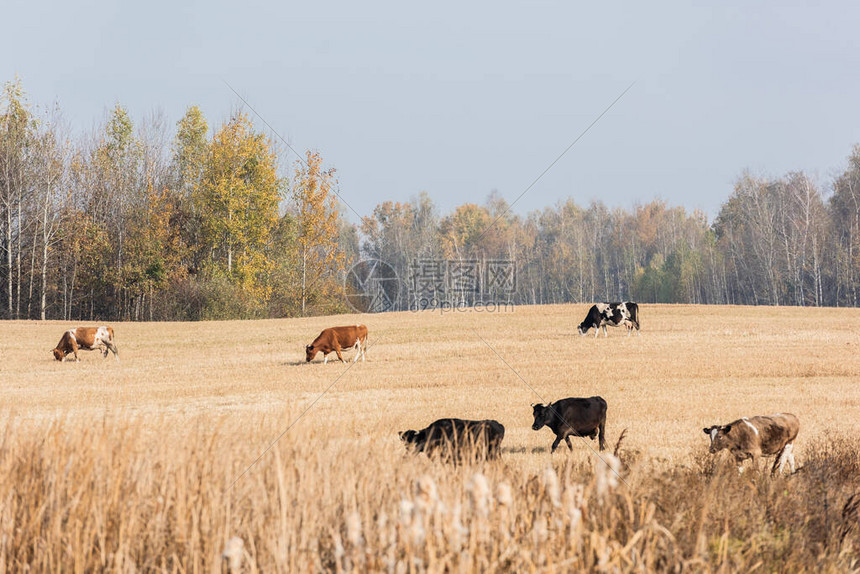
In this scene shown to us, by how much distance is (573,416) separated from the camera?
12.3 metres

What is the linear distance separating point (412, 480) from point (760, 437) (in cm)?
639

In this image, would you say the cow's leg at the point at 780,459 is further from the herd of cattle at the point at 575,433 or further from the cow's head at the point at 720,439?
the cow's head at the point at 720,439

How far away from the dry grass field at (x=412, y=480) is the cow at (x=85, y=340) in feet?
20.5

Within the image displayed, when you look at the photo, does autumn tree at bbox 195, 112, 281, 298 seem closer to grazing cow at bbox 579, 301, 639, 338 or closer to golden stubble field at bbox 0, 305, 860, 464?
golden stubble field at bbox 0, 305, 860, 464

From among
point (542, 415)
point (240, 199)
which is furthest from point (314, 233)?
point (542, 415)

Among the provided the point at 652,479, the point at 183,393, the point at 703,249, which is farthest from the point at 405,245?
the point at 652,479

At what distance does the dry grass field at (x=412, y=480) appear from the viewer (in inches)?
176

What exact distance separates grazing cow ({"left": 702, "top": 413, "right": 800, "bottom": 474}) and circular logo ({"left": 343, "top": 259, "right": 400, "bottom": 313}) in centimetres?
5677

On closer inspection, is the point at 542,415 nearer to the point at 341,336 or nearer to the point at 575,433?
the point at 575,433

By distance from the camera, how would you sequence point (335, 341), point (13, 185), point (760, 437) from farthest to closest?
point (13, 185), point (335, 341), point (760, 437)

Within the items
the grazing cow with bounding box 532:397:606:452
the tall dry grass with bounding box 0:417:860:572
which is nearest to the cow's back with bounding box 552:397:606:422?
the grazing cow with bounding box 532:397:606:452

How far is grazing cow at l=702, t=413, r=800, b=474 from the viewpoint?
10336 mm

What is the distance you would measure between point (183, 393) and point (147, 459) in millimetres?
15991

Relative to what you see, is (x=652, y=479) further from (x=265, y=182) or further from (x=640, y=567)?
(x=265, y=182)
